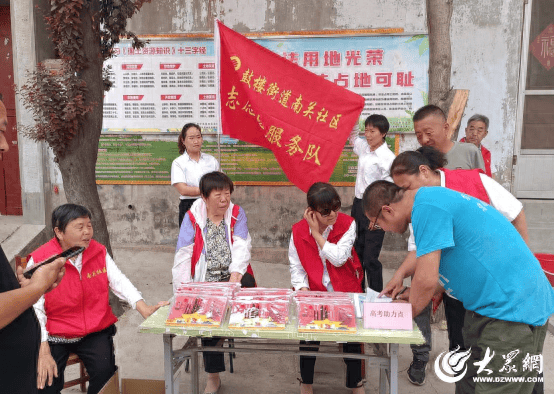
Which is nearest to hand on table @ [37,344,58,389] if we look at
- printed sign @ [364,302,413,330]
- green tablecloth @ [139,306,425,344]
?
green tablecloth @ [139,306,425,344]

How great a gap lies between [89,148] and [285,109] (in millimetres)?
1723

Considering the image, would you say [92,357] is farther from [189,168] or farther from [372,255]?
[372,255]

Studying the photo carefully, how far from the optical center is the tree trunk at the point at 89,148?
3.95 meters

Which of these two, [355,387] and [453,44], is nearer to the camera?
[355,387]

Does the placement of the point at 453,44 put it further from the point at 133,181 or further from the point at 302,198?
the point at 133,181

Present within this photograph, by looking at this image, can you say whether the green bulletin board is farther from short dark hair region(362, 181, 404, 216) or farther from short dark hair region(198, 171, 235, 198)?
short dark hair region(362, 181, 404, 216)

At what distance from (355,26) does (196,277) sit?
3610mm

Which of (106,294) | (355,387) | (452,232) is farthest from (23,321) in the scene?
(355,387)

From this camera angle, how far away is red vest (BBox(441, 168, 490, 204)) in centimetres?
247

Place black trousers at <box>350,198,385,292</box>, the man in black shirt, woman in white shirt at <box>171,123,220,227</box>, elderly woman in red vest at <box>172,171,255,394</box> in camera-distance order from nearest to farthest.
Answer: the man in black shirt
elderly woman in red vest at <box>172,171,255,394</box>
black trousers at <box>350,198,385,292</box>
woman in white shirt at <box>171,123,220,227</box>

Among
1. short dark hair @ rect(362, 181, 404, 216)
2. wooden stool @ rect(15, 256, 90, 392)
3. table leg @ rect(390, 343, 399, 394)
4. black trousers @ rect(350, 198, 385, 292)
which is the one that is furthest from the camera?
black trousers @ rect(350, 198, 385, 292)

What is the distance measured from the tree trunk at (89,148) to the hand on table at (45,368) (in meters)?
1.88

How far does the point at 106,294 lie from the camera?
2.76 meters

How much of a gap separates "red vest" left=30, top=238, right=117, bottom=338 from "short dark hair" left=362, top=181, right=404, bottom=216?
1.60 meters
